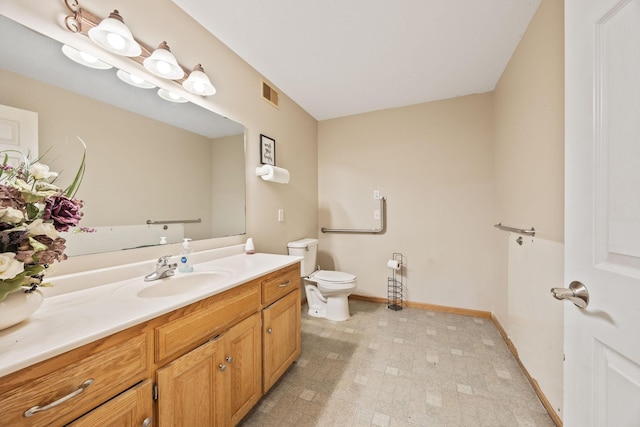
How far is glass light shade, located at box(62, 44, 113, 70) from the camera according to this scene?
3.24 ft

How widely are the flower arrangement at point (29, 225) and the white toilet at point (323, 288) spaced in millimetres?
1777

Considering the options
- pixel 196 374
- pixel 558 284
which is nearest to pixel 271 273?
pixel 196 374

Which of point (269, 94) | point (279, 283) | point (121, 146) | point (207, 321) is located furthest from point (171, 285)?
point (269, 94)

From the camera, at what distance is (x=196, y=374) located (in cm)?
93

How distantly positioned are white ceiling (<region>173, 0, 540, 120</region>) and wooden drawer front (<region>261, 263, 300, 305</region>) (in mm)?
1613

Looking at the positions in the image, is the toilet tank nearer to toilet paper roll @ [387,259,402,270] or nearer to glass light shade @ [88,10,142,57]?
toilet paper roll @ [387,259,402,270]

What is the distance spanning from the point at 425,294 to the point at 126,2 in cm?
326

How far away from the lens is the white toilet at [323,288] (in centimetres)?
229

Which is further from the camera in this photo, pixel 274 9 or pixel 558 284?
pixel 274 9

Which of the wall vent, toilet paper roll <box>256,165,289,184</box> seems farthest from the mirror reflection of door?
the wall vent

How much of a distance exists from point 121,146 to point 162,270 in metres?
0.65

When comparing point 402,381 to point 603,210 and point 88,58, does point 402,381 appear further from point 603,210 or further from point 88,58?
point 88,58

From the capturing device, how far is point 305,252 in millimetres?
2430

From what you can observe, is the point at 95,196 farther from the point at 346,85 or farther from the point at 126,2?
the point at 346,85
